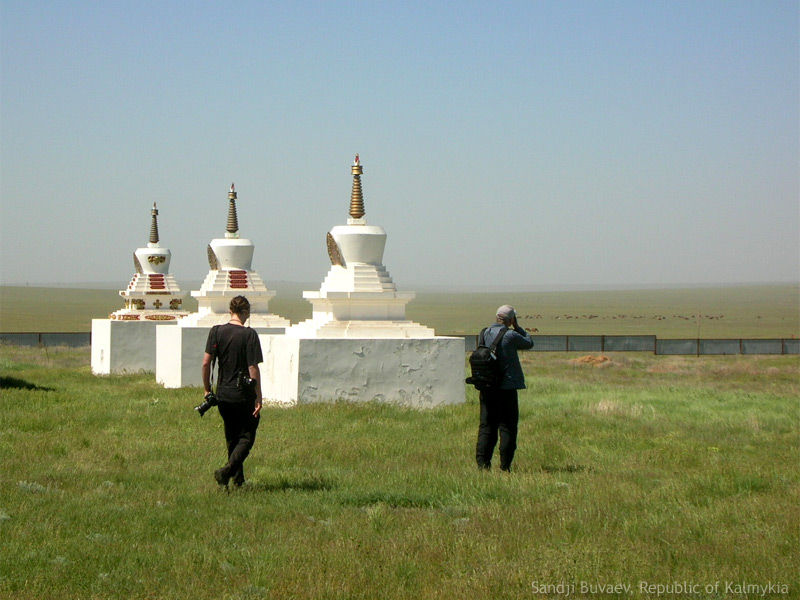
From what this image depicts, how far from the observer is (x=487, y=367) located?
1062cm

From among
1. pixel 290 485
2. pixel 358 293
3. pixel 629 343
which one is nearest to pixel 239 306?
pixel 290 485

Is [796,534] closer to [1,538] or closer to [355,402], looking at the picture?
[1,538]

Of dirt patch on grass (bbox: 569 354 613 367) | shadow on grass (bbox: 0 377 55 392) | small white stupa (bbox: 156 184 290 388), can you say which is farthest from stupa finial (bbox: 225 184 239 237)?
dirt patch on grass (bbox: 569 354 613 367)

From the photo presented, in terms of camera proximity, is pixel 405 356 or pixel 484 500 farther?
pixel 405 356

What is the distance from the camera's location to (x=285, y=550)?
7574 millimetres

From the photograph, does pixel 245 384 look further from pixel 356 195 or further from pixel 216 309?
pixel 216 309

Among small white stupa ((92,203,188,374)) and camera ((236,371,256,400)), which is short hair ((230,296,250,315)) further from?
small white stupa ((92,203,188,374))

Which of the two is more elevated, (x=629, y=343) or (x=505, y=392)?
(x=505, y=392)

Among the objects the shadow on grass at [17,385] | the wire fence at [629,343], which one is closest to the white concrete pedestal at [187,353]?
the shadow on grass at [17,385]

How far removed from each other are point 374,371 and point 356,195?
368 cm

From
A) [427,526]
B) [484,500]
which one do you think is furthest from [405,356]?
[427,526]

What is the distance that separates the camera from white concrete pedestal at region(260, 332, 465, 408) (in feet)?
60.3

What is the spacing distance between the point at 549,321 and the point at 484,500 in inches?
4025

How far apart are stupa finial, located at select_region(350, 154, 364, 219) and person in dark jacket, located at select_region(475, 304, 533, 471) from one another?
9873 millimetres
